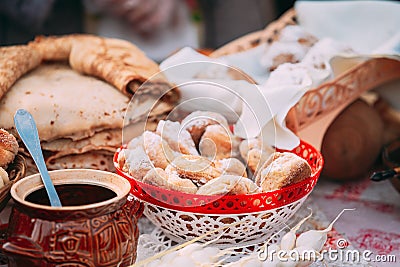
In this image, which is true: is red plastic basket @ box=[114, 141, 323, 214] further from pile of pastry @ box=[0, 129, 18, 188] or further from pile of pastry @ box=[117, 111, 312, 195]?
pile of pastry @ box=[0, 129, 18, 188]

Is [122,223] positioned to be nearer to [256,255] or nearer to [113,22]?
[256,255]

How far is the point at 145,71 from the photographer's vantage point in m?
0.97

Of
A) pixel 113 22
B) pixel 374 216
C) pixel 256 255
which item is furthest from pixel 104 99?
pixel 113 22

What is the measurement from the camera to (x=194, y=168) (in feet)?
2.38

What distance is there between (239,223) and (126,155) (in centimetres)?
20

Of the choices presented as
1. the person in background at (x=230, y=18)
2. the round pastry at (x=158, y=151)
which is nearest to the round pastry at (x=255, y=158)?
the round pastry at (x=158, y=151)

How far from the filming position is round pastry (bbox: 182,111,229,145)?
2.69ft

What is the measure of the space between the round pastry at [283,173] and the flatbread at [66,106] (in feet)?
0.96

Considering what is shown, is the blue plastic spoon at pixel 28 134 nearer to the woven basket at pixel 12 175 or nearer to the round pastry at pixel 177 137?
the woven basket at pixel 12 175

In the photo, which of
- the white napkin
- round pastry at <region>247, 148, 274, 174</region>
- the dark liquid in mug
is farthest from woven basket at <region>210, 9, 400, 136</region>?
the dark liquid in mug

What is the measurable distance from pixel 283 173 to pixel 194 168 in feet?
0.40

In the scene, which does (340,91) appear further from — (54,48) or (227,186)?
(54,48)

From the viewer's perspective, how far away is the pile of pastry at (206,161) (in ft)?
2.33

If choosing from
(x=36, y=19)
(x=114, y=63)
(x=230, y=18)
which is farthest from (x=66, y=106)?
(x=230, y=18)
